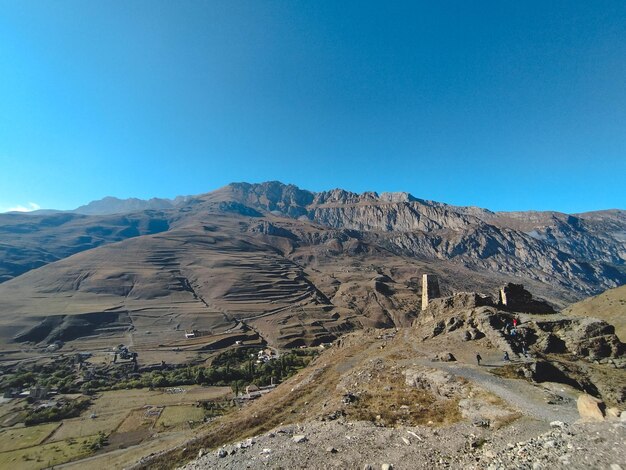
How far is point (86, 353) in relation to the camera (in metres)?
124

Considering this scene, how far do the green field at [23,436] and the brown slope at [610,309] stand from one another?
91.3 meters

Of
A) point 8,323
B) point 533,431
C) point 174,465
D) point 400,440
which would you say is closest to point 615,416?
point 533,431

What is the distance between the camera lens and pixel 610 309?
55594 mm

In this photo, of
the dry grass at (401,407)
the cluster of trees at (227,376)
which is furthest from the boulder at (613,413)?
the cluster of trees at (227,376)

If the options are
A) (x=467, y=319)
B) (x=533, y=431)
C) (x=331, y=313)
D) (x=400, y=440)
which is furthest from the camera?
(x=331, y=313)

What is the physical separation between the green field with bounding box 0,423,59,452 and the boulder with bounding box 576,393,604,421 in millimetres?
78211

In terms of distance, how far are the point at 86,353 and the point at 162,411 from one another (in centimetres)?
7419

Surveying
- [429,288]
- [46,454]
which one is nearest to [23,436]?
[46,454]

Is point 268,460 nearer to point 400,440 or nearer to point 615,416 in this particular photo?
point 400,440

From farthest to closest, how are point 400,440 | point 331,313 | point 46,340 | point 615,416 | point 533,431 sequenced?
point 331,313 < point 46,340 < point 400,440 < point 533,431 < point 615,416

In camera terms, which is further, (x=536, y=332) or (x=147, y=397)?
(x=147, y=397)

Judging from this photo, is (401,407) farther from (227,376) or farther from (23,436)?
(227,376)

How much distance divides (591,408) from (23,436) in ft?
278

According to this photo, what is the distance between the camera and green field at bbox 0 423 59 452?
2333 inches
